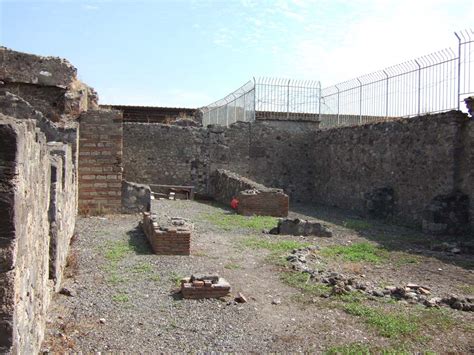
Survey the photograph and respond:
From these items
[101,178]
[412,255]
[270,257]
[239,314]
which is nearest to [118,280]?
[239,314]

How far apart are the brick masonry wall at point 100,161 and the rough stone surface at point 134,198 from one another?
16 centimetres

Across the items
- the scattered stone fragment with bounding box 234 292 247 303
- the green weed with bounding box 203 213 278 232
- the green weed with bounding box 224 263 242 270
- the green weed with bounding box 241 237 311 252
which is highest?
the green weed with bounding box 203 213 278 232

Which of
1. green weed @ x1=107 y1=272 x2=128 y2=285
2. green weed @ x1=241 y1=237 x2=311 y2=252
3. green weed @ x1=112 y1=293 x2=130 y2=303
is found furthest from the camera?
green weed @ x1=241 y1=237 x2=311 y2=252

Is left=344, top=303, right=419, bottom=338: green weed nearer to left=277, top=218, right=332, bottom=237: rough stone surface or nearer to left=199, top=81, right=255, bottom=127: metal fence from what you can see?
left=277, top=218, right=332, bottom=237: rough stone surface

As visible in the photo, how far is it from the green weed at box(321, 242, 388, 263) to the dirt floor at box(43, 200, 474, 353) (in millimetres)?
21

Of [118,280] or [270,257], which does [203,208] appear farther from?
[118,280]

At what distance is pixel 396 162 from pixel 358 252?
6084mm

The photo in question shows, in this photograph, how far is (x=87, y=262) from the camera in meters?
7.04

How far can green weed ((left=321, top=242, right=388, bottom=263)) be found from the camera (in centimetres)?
841

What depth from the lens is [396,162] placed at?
46.7 feet

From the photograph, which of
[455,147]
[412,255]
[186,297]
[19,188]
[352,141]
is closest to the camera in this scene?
[19,188]

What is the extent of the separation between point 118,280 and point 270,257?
2.72 m

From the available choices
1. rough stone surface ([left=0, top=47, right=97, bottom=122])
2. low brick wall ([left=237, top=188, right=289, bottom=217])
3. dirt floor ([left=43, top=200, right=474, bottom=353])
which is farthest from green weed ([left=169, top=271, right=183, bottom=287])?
rough stone surface ([left=0, top=47, right=97, bottom=122])

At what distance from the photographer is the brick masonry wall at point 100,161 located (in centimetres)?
1196
